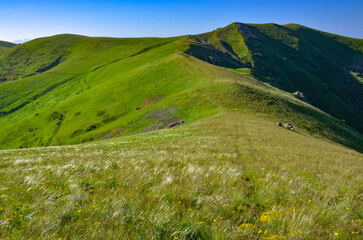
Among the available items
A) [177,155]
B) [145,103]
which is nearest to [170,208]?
[177,155]

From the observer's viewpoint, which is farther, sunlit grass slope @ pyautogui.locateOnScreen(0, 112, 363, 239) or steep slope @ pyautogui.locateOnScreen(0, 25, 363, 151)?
steep slope @ pyautogui.locateOnScreen(0, 25, 363, 151)

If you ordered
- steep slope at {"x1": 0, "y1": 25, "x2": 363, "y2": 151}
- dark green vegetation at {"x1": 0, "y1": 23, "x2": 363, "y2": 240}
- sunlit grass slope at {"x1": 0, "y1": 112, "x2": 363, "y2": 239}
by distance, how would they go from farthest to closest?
steep slope at {"x1": 0, "y1": 25, "x2": 363, "y2": 151}
dark green vegetation at {"x1": 0, "y1": 23, "x2": 363, "y2": 240}
sunlit grass slope at {"x1": 0, "y1": 112, "x2": 363, "y2": 239}

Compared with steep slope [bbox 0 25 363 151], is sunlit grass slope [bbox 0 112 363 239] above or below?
above

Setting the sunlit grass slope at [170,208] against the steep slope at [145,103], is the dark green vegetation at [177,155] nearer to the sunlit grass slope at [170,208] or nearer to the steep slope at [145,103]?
the sunlit grass slope at [170,208]

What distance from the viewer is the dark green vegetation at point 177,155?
12.8ft

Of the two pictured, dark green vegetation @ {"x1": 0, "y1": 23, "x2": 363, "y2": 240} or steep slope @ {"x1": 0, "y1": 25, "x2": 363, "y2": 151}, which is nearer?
dark green vegetation @ {"x1": 0, "y1": 23, "x2": 363, "y2": 240}

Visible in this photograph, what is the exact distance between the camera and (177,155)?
12.8 meters

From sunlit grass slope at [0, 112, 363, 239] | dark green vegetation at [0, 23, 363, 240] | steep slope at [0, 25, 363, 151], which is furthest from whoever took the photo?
steep slope at [0, 25, 363, 151]

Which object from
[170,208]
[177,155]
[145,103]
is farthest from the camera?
[145,103]

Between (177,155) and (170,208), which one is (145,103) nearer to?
(177,155)

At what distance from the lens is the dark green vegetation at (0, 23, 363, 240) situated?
3904mm

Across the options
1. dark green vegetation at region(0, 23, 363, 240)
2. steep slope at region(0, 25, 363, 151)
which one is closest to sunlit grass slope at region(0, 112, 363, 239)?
dark green vegetation at region(0, 23, 363, 240)

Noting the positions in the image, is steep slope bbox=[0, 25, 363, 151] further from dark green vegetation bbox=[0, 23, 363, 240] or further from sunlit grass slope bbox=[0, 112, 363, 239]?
sunlit grass slope bbox=[0, 112, 363, 239]

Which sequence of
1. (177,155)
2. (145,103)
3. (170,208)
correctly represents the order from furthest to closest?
(145,103)
(177,155)
(170,208)
